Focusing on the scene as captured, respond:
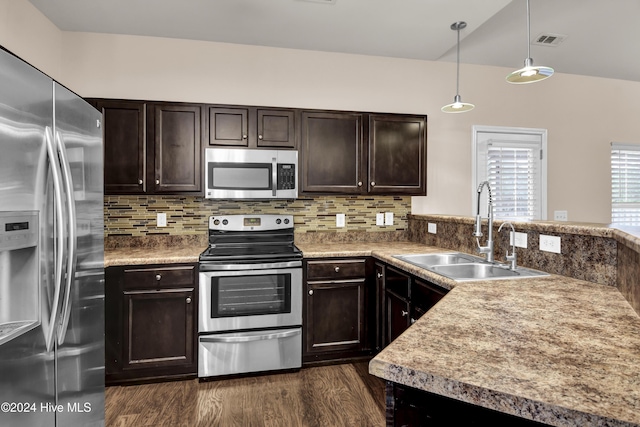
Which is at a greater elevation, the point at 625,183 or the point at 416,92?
the point at 416,92

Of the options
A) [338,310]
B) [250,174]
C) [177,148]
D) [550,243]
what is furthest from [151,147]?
[550,243]

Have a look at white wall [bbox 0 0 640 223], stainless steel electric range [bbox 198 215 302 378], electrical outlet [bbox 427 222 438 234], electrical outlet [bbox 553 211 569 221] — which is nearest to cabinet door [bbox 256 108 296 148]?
white wall [bbox 0 0 640 223]

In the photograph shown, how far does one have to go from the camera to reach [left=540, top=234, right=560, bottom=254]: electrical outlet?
189 centimetres

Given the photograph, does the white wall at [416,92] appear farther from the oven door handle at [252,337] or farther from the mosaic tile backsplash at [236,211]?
the oven door handle at [252,337]

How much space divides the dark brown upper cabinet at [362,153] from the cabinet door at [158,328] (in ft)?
4.23

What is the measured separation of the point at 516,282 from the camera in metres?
1.73

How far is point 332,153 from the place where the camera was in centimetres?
306

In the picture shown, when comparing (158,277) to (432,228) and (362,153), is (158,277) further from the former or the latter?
(432,228)

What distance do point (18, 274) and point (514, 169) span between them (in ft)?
13.0

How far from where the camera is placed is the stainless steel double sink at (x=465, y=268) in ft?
6.33

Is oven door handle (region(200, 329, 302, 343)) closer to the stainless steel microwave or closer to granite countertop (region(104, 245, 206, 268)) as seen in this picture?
granite countertop (region(104, 245, 206, 268))

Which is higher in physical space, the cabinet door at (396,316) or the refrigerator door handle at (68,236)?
the refrigerator door handle at (68,236)

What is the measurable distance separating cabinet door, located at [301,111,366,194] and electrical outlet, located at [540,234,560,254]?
1460mm

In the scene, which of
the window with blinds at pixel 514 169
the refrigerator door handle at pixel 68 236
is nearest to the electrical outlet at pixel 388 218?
the window with blinds at pixel 514 169
